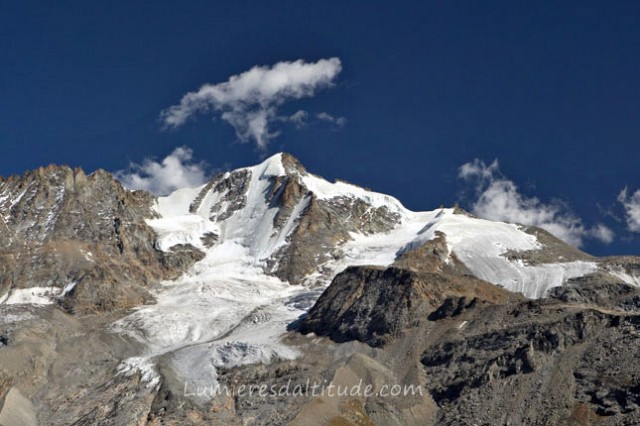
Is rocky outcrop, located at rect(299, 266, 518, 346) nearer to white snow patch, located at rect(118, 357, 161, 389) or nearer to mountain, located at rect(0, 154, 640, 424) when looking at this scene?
mountain, located at rect(0, 154, 640, 424)

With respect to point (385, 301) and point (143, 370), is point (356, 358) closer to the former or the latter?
point (385, 301)

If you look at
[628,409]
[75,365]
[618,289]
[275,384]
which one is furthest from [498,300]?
[75,365]

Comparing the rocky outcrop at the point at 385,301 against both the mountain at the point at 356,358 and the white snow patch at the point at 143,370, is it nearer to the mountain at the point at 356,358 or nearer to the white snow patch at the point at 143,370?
the mountain at the point at 356,358

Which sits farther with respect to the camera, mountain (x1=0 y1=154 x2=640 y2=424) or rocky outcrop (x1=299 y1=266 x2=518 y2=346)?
rocky outcrop (x1=299 y1=266 x2=518 y2=346)

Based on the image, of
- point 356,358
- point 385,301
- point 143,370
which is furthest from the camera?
point 385,301

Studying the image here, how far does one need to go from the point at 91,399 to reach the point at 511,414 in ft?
209

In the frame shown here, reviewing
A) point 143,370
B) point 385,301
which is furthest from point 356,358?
point 143,370

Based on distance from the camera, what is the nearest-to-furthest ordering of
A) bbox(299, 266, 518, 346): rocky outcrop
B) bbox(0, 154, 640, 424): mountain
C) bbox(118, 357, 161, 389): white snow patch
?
bbox(0, 154, 640, 424): mountain < bbox(118, 357, 161, 389): white snow patch < bbox(299, 266, 518, 346): rocky outcrop

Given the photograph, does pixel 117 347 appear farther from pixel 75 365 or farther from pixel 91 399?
pixel 91 399

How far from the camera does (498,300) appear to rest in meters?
170

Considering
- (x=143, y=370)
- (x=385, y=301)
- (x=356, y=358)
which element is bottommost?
(x=356, y=358)

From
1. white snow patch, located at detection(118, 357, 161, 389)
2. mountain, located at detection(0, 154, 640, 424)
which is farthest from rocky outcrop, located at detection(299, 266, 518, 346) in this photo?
white snow patch, located at detection(118, 357, 161, 389)

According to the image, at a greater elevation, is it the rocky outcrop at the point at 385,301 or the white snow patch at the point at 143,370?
the rocky outcrop at the point at 385,301

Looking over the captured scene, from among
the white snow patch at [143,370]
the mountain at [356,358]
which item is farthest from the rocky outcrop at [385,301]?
the white snow patch at [143,370]
